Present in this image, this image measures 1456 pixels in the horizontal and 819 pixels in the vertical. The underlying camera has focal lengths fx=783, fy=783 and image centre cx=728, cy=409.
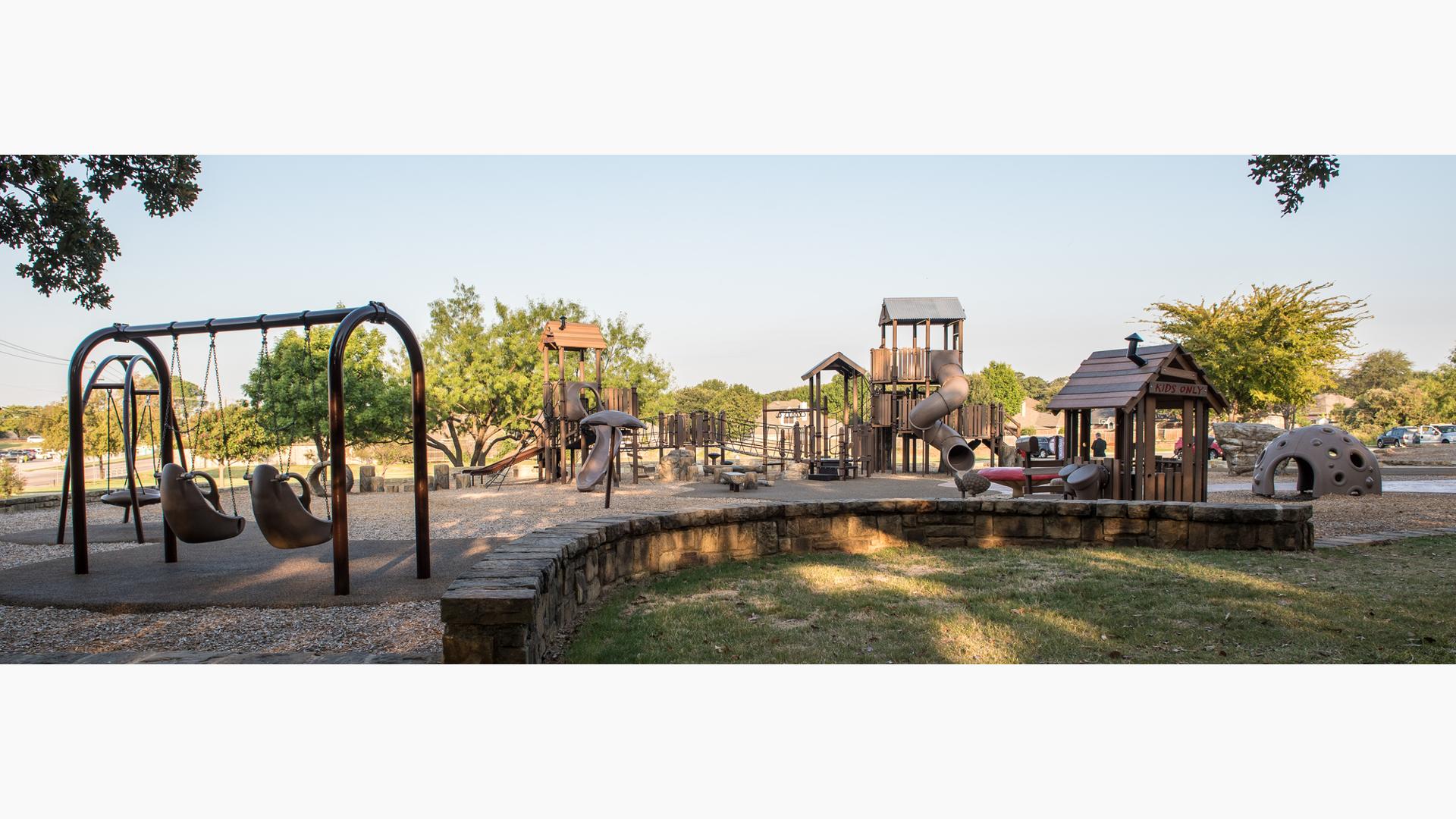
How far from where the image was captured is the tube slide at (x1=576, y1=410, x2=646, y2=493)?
587 inches

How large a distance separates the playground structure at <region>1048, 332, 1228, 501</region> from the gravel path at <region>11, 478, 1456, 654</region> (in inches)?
67.7

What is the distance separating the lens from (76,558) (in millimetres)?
7215

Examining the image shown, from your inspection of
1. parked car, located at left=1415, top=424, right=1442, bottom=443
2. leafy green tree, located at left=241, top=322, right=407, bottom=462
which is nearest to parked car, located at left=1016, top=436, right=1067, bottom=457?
parked car, located at left=1415, top=424, right=1442, bottom=443

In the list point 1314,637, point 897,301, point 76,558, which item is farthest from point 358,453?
point 1314,637

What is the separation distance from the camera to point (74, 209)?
9.38 m

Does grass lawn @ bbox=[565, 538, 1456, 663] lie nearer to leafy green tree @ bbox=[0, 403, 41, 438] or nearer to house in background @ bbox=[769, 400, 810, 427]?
leafy green tree @ bbox=[0, 403, 41, 438]

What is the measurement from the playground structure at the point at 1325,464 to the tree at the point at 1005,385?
38.8m

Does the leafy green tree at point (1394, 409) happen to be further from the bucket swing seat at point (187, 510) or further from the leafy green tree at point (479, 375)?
the bucket swing seat at point (187, 510)

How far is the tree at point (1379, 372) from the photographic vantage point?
195ft

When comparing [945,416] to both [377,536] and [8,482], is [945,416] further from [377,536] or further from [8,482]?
[8,482]

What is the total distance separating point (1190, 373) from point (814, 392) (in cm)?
1501

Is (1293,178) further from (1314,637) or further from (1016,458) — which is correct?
(1016,458)

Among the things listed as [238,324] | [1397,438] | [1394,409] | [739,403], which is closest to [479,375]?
[238,324]

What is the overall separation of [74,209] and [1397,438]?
47588 mm
